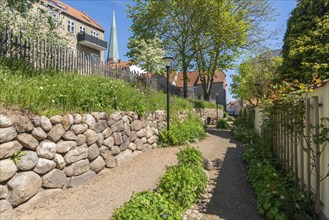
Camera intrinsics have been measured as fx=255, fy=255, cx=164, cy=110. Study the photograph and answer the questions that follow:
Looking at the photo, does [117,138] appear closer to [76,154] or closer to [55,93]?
[76,154]

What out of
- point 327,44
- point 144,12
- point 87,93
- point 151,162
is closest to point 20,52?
point 87,93

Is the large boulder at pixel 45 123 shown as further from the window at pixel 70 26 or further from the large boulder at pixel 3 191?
the window at pixel 70 26

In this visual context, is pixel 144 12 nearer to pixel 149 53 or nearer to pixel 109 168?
pixel 149 53

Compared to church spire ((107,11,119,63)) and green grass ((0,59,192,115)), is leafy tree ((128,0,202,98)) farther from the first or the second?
church spire ((107,11,119,63))

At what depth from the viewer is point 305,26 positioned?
894 cm

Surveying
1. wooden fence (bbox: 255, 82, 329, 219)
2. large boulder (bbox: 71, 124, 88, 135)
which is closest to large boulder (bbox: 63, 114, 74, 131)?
large boulder (bbox: 71, 124, 88, 135)

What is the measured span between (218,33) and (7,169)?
16642mm

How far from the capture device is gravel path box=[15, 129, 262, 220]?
3.86 m

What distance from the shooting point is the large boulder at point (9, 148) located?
141 inches

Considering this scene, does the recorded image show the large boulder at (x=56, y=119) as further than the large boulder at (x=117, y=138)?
No

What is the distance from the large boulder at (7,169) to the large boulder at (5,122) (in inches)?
19.6

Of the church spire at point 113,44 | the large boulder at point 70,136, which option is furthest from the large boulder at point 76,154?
the church spire at point 113,44

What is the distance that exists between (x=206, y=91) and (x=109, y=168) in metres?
18.7

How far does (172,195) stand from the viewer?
4.04m
